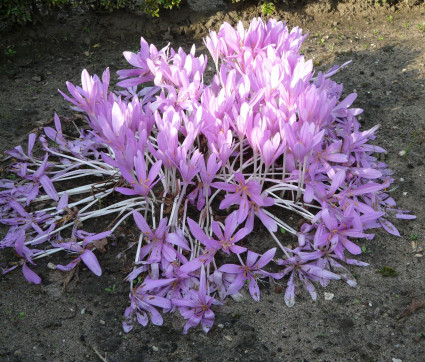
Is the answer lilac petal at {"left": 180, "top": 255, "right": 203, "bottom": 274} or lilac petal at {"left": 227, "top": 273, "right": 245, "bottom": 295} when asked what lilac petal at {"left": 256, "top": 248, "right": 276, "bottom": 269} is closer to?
lilac petal at {"left": 227, "top": 273, "right": 245, "bottom": 295}

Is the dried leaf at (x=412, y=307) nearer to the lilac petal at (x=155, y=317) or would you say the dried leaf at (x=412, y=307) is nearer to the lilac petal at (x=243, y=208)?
the lilac petal at (x=243, y=208)

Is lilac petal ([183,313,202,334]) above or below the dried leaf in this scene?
above

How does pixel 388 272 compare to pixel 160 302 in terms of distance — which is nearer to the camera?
pixel 160 302

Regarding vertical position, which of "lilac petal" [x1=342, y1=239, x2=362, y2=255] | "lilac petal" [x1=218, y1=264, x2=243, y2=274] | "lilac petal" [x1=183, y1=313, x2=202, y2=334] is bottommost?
"lilac petal" [x1=183, y1=313, x2=202, y2=334]

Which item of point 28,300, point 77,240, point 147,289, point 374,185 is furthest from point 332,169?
point 28,300

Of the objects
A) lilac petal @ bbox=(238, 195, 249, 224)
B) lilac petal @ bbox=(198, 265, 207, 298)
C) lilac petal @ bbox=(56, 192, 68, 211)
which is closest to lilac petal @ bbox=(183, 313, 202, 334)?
lilac petal @ bbox=(198, 265, 207, 298)

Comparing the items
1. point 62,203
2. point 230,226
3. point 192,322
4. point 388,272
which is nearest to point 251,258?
point 230,226

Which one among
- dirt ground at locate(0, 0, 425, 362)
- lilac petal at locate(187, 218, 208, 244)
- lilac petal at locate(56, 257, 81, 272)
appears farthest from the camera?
lilac petal at locate(56, 257, 81, 272)

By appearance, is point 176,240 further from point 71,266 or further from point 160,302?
point 71,266

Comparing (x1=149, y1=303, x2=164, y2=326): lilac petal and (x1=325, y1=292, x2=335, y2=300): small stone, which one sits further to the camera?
(x1=325, y1=292, x2=335, y2=300): small stone
